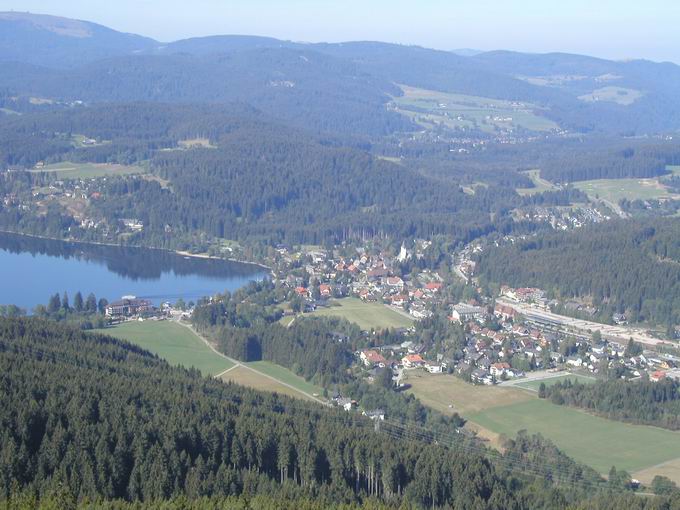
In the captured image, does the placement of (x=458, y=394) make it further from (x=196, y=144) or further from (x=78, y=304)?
(x=196, y=144)

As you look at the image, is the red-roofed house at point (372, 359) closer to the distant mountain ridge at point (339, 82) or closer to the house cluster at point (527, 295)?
the house cluster at point (527, 295)

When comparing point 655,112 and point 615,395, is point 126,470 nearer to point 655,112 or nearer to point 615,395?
point 615,395

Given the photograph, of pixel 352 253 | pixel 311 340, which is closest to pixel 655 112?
pixel 352 253

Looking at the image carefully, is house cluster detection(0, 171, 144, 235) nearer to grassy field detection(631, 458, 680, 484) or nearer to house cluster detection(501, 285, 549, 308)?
house cluster detection(501, 285, 549, 308)

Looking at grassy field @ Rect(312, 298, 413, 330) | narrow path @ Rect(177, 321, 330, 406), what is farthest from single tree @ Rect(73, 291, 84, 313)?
grassy field @ Rect(312, 298, 413, 330)

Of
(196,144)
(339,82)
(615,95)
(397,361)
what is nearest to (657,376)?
(397,361)

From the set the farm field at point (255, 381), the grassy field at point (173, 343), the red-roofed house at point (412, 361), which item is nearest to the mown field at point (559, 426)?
the red-roofed house at point (412, 361)
